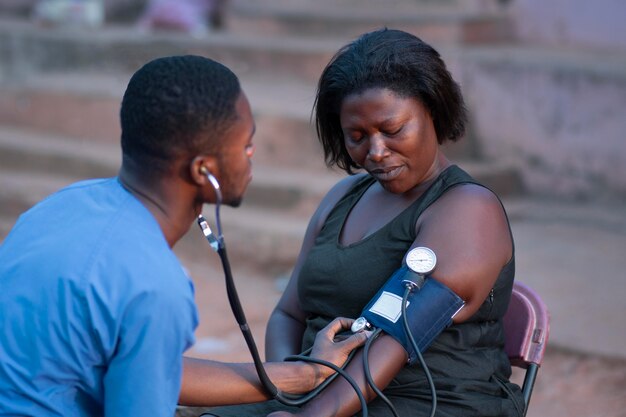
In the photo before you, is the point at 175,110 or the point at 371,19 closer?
the point at 175,110

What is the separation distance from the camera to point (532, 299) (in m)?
2.94

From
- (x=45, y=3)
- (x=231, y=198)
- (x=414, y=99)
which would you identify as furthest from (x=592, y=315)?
(x=45, y=3)

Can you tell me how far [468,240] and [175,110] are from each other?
94 centimetres

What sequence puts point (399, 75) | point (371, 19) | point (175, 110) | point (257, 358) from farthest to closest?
1. point (371, 19)
2. point (399, 75)
3. point (257, 358)
4. point (175, 110)

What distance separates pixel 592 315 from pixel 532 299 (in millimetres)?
2399

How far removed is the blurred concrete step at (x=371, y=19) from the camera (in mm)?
8375

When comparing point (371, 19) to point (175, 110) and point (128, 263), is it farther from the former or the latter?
point (128, 263)

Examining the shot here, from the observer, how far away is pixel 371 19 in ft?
28.8

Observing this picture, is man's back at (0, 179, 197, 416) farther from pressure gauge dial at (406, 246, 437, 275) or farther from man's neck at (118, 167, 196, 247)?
pressure gauge dial at (406, 246, 437, 275)

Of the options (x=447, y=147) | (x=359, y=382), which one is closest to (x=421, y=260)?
(x=359, y=382)

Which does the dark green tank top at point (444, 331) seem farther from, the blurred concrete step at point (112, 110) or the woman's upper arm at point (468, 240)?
the blurred concrete step at point (112, 110)

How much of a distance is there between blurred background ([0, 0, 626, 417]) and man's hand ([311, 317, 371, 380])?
2059mm

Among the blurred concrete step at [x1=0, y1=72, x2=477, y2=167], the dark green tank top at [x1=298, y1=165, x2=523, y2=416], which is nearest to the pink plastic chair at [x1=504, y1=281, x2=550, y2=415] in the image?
the dark green tank top at [x1=298, y1=165, x2=523, y2=416]

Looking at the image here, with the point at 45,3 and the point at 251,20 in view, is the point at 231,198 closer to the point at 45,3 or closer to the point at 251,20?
the point at 251,20
